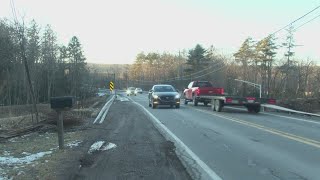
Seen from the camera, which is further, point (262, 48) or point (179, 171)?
point (262, 48)

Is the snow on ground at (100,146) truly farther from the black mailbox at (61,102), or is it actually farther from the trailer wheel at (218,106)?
the trailer wheel at (218,106)

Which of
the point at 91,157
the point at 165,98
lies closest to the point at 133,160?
the point at 91,157

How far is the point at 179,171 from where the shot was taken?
9.20m

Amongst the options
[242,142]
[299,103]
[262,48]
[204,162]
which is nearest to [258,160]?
[204,162]

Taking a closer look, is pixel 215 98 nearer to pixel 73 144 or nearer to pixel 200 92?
pixel 200 92

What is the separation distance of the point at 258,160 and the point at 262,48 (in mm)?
81894

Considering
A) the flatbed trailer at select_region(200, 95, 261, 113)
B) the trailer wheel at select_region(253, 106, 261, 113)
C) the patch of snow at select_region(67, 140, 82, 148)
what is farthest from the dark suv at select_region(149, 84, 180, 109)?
the patch of snow at select_region(67, 140, 82, 148)

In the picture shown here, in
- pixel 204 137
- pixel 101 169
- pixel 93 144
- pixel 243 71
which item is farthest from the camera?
pixel 243 71

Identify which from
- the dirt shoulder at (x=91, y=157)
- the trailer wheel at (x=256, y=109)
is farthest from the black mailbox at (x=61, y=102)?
the trailer wheel at (x=256, y=109)

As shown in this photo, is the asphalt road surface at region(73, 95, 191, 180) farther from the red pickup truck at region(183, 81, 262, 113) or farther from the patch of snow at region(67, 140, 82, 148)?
the red pickup truck at region(183, 81, 262, 113)

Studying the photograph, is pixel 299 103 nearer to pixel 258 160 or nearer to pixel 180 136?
pixel 180 136

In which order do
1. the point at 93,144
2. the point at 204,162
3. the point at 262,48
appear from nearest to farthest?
1. the point at 204,162
2. the point at 93,144
3. the point at 262,48

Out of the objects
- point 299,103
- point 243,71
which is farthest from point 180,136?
point 243,71

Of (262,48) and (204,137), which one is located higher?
(262,48)
